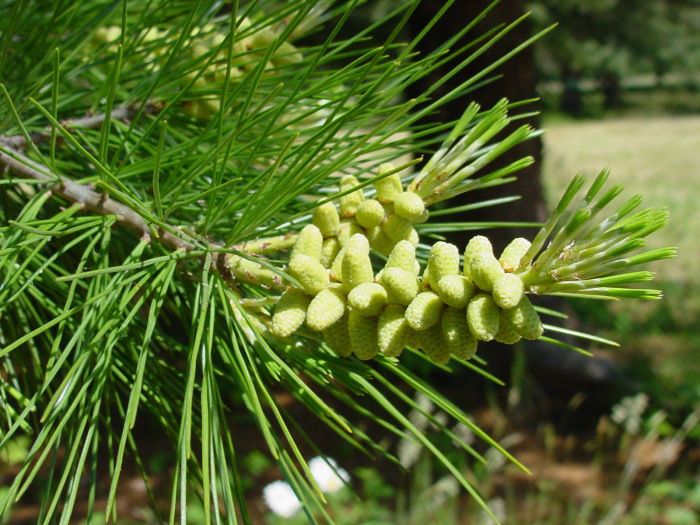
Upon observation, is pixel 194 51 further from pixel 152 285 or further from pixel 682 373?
pixel 682 373

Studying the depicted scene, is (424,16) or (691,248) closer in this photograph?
(424,16)

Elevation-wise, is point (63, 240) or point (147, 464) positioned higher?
point (63, 240)

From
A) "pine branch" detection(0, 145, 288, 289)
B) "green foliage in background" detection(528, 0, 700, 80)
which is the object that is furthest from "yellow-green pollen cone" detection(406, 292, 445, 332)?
"green foliage in background" detection(528, 0, 700, 80)

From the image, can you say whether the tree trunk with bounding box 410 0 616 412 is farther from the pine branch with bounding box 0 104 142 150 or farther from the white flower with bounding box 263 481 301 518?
the pine branch with bounding box 0 104 142 150

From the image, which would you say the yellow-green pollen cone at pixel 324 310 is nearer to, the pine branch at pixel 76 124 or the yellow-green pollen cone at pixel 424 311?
the yellow-green pollen cone at pixel 424 311

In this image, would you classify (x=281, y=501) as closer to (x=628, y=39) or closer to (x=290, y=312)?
(x=290, y=312)

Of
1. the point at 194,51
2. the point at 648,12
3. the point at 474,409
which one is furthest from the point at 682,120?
the point at 194,51

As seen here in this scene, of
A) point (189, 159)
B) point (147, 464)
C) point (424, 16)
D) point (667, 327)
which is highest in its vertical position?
point (424, 16)
